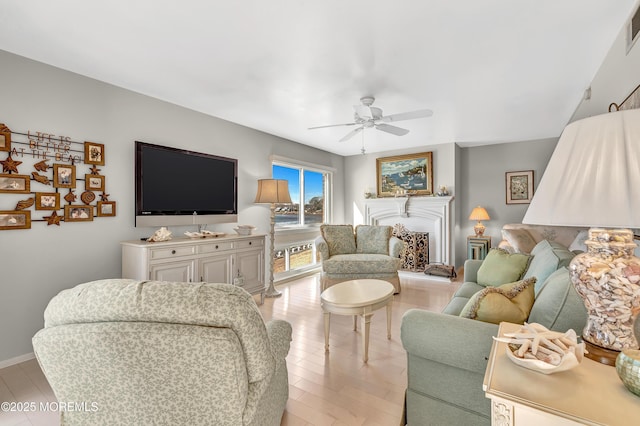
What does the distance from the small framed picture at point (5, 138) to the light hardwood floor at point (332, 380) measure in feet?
5.85

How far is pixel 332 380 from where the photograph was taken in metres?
2.15

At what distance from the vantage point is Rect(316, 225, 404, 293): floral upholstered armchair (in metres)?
4.18

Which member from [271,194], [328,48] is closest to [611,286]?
[328,48]

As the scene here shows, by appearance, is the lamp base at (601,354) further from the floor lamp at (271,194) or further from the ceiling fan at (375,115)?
the floor lamp at (271,194)

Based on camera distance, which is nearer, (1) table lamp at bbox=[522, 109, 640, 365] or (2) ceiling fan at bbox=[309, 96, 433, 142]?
(1) table lamp at bbox=[522, 109, 640, 365]

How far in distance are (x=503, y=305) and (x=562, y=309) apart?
234mm

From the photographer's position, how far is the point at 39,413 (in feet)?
6.11

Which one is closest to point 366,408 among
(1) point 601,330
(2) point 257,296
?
(1) point 601,330

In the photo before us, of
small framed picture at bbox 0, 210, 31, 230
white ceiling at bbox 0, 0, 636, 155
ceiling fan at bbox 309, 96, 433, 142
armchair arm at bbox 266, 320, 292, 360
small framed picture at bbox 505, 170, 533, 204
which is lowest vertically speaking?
armchair arm at bbox 266, 320, 292, 360

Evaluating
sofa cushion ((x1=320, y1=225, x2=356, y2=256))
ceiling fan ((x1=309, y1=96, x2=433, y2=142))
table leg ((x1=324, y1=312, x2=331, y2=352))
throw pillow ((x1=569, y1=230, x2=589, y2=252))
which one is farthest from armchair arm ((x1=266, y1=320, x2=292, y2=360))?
throw pillow ((x1=569, y1=230, x2=589, y2=252))

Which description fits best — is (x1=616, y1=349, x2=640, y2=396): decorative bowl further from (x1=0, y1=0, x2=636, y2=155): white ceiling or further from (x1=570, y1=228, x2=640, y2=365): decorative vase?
(x1=0, y1=0, x2=636, y2=155): white ceiling

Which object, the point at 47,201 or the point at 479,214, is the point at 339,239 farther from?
the point at 47,201

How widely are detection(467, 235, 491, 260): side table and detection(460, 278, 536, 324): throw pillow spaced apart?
395 cm

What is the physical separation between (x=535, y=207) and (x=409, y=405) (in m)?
1.27
